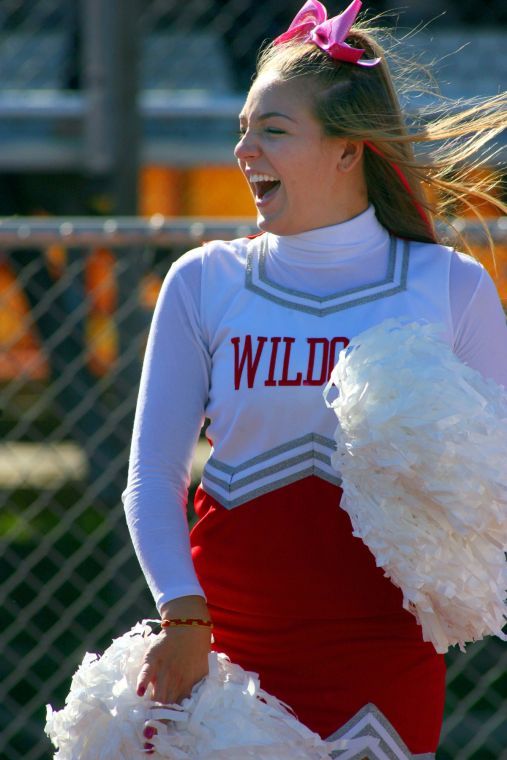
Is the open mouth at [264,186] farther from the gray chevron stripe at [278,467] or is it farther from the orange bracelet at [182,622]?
the orange bracelet at [182,622]

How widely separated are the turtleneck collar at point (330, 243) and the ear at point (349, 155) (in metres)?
0.08

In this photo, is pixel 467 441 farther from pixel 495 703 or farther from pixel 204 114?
pixel 204 114

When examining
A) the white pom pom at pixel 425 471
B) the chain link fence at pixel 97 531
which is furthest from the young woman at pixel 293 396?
the chain link fence at pixel 97 531

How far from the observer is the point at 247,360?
174cm

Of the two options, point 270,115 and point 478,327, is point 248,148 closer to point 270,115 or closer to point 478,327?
point 270,115

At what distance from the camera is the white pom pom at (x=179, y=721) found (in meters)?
1.56

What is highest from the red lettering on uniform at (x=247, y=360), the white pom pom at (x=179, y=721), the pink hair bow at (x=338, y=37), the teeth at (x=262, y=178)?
the pink hair bow at (x=338, y=37)

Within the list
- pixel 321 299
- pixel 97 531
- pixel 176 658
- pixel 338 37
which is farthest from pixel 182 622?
pixel 97 531

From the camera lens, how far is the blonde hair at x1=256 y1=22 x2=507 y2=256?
178 cm

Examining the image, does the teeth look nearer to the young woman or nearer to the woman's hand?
the young woman

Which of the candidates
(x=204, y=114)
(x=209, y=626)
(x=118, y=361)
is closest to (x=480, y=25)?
(x=204, y=114)

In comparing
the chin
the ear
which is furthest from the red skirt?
the ear

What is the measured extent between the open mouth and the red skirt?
0.44 m

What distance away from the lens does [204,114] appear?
431cm
